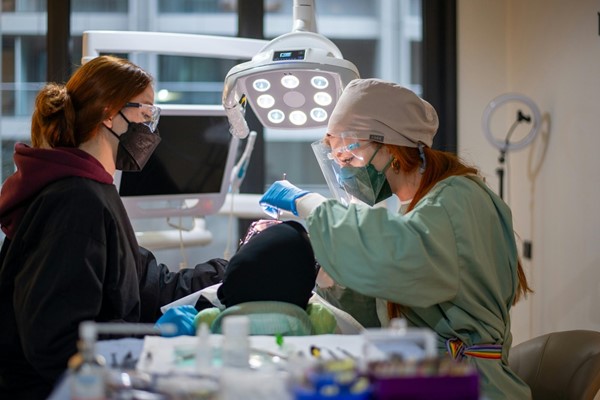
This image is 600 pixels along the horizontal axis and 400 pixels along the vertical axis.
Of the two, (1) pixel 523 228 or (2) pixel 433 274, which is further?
(1) pixel 523 228

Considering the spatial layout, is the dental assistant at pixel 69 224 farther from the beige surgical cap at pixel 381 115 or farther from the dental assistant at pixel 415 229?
the beige surgical cap at pixel 381 115

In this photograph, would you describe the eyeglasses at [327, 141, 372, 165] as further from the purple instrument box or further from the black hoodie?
the purple instrument box

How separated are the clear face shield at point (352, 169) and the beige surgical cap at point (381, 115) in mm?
36

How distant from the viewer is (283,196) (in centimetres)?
197

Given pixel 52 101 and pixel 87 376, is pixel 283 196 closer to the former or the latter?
pixel 52 101

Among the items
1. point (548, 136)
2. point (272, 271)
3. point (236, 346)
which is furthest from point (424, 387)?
point (548, 136)

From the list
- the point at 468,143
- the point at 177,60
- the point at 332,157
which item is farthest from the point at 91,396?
the point at 177,60

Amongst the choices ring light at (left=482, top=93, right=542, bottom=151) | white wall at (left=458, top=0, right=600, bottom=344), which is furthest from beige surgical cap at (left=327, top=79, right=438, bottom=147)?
ring light at (left=482, top=93, right=542, bottom=151)

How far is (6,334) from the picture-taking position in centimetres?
183

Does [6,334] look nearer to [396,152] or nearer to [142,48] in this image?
[396,152]

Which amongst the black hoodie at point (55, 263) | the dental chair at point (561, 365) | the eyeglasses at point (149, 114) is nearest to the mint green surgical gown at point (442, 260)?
the dental chair at point (561, 365)

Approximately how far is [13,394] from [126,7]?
2.55m

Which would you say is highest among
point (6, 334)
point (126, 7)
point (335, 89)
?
point (126, 7)

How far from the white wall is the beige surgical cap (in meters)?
1.17
